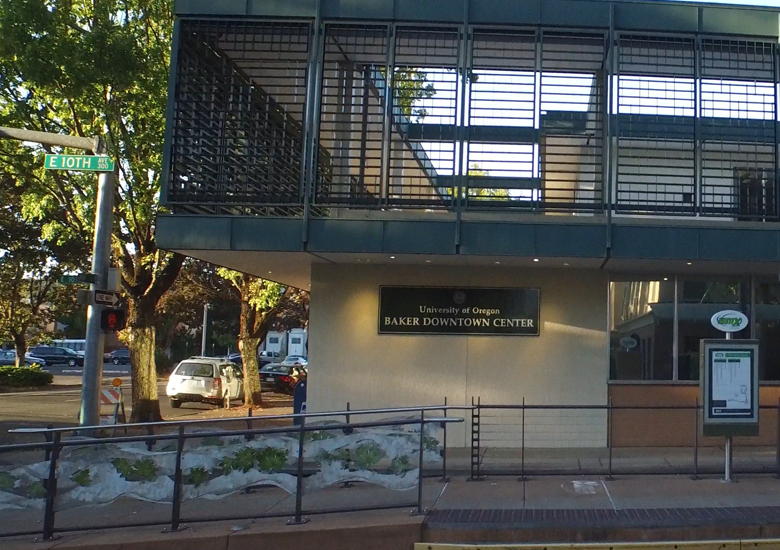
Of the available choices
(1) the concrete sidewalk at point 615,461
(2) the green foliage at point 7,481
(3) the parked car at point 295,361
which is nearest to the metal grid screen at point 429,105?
(1) the concrete sidewalk at point 615,461

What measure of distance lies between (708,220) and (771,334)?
2.44 meters

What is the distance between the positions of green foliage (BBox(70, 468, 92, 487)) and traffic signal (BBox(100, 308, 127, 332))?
5.92m

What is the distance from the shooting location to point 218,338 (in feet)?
176

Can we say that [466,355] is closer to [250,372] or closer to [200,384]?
[200,384]

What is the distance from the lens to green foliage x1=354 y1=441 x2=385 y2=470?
27.6 ft

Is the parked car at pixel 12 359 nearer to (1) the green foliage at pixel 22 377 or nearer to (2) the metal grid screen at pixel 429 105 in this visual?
(1) the green foliage at pixel 22 377

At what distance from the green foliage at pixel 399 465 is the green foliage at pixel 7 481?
3.81m

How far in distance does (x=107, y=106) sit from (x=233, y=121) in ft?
14.0

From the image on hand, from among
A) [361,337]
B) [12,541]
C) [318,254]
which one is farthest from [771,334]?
[12,541]

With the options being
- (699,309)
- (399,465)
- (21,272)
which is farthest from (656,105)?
(21,272)

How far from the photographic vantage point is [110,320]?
13.3 meters

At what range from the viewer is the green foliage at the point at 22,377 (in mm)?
33344

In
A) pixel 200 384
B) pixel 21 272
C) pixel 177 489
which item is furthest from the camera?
pixel 21 272

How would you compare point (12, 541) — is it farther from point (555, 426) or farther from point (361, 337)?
point (555, 426)
